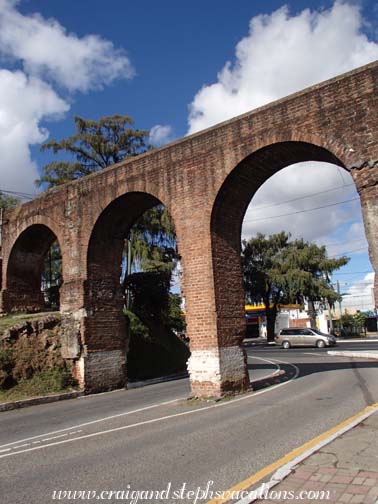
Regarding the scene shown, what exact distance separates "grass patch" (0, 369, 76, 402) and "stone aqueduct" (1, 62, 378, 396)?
446 millimetres

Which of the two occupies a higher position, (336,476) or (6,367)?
(6,367)

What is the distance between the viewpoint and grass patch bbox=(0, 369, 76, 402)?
11.8 metres

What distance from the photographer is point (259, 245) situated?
41.2 metres

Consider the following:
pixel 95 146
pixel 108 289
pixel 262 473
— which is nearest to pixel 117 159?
pixel 95 146

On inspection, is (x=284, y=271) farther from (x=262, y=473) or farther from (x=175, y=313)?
(x=262, y=473)

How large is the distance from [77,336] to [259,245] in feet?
97.4

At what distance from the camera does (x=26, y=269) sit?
57.2 ft

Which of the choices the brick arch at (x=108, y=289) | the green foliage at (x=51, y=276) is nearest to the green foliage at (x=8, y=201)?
the green foliage at (x=51, y=276)

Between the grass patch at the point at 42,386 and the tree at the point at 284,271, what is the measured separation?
27223 mm

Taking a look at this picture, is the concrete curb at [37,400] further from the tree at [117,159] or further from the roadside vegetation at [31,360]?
the tree at [117,159]

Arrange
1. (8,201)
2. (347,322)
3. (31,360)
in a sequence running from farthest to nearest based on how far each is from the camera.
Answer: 1. (347,322)
2. (8,201)
3. (31,360)

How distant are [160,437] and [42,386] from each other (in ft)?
→ 22.4

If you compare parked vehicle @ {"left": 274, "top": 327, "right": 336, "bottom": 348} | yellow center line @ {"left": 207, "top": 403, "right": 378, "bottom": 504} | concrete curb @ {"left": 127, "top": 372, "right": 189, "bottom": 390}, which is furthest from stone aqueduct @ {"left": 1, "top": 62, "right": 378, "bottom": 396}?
parked vehicle @ {"left": 274, "top": 327, "right": 336, "bottom": 348}

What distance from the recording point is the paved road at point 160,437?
4902mm
